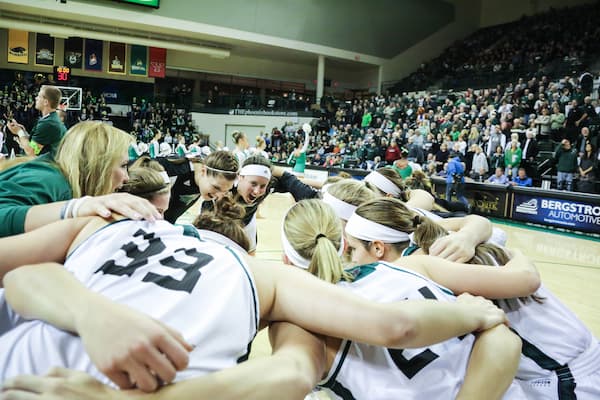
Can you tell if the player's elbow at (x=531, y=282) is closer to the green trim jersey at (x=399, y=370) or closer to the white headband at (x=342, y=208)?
the green trim jersey at (x=399, y=370)

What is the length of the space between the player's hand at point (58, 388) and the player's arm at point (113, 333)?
3cm

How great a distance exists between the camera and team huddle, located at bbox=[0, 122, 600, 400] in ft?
3.22

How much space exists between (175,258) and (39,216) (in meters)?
0.61

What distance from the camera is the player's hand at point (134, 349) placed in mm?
909

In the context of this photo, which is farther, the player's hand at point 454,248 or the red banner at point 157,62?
the red banner at point 157,62

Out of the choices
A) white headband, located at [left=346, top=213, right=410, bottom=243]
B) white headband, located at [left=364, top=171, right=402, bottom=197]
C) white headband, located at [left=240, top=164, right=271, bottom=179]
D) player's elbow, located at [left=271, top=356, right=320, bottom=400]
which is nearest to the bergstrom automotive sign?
white headband, located at [left=364, top=171, right=402, bottom=197]

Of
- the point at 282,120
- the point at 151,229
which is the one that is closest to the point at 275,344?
the point at 151,229

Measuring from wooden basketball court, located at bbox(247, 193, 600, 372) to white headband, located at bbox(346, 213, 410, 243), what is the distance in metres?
1.29

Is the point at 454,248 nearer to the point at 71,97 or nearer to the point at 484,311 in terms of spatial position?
the point at 484,311

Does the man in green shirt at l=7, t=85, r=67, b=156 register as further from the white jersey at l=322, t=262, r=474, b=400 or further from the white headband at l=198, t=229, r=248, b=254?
the white jersey at l=322, t=262, r=474, b=400

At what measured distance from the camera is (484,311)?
56.9 inches

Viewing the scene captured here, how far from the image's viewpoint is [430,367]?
1432mm

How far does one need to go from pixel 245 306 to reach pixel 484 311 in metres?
0.76

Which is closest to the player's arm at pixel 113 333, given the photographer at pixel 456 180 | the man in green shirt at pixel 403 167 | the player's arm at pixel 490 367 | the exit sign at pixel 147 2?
the player's arm at pixel 490 367
